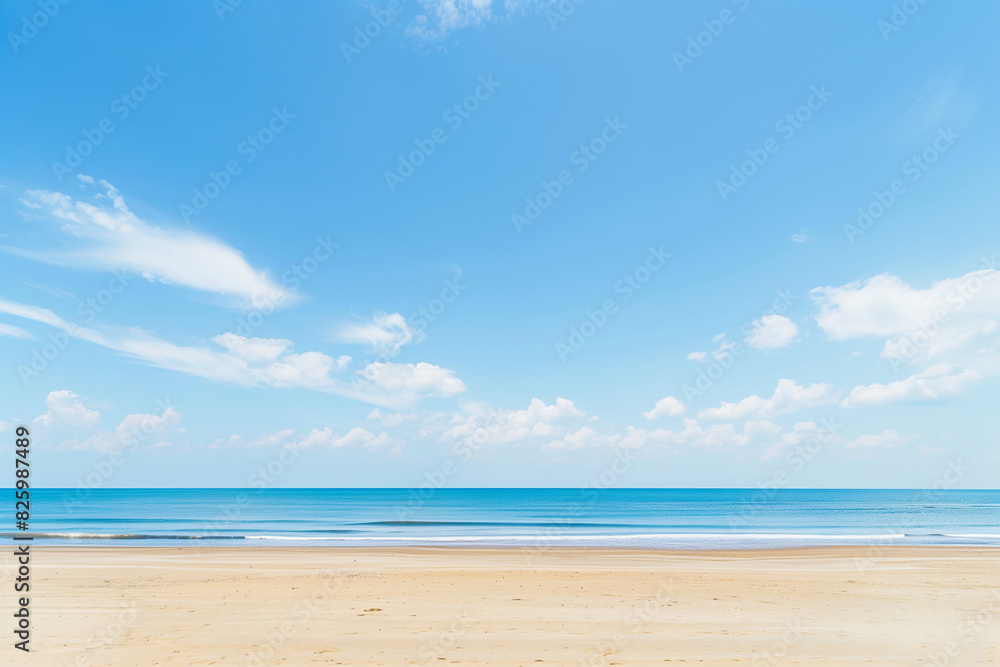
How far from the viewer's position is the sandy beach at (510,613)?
28.9 ft

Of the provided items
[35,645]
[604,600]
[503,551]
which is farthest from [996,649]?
[503,551]

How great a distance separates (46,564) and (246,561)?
6.28 m

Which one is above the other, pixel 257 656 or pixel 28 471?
pixel 28 471

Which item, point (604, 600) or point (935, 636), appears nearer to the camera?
point (935, 636)

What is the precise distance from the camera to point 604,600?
41.7 feet

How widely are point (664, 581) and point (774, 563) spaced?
Answer: 776cm

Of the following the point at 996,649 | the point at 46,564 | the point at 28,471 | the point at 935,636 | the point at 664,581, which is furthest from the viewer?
the point at 46,564

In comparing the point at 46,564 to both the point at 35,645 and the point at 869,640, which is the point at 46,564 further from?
the point at 869,640

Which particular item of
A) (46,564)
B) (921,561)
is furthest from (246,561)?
(921,561)

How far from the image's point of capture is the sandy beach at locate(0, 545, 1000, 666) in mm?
8797

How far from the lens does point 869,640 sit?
378 inches

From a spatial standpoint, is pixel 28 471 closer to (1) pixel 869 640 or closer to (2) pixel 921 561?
(1) pixel 869 640

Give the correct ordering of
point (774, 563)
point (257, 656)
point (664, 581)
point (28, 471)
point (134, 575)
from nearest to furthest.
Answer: point (28, 471), point (257, 656), point (664, 581), point (134, 575), point (774, 563)

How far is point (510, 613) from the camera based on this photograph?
11.4m
